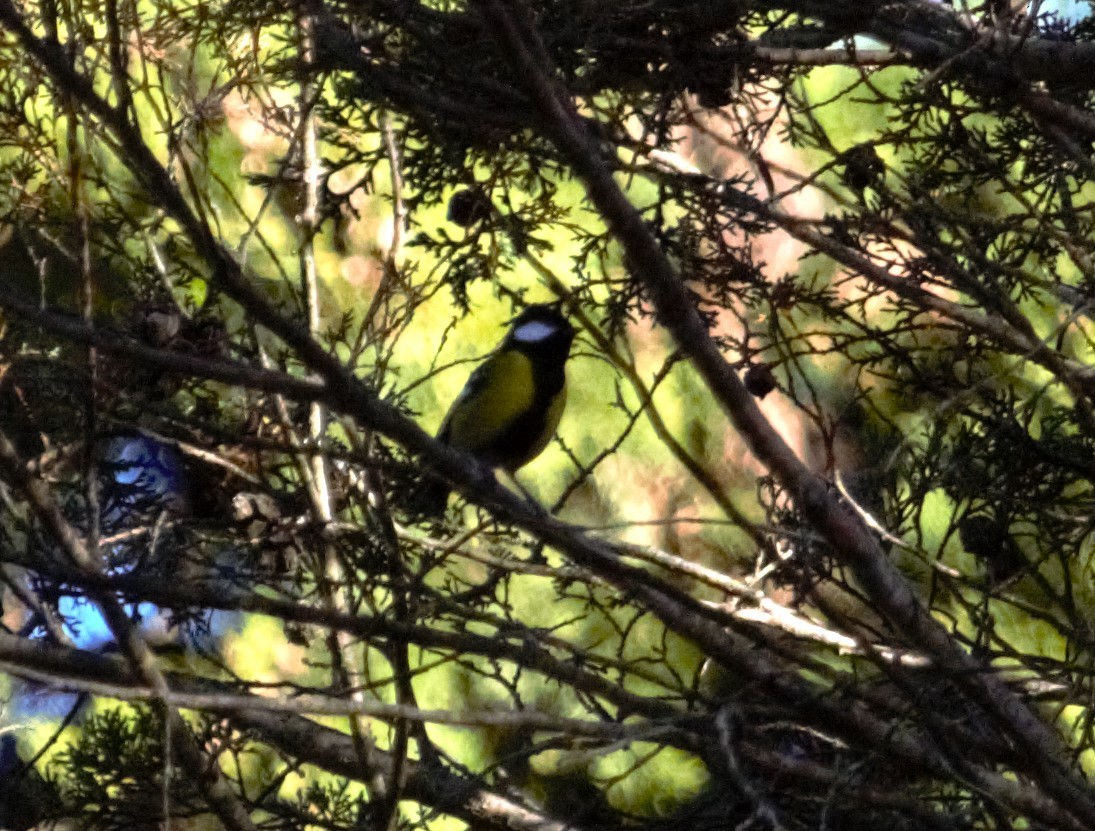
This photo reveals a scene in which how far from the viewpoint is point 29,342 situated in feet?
7.18

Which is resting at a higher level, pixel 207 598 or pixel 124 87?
pixel 124 87

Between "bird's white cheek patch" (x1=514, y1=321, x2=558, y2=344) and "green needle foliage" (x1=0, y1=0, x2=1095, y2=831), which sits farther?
"bird's white cheek patch" (x1=514, y1=321, x2=558, y2=344)

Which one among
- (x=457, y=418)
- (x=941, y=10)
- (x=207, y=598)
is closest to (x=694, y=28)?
(x=941, y=10)

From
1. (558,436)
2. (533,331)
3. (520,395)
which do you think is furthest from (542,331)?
(558,436)

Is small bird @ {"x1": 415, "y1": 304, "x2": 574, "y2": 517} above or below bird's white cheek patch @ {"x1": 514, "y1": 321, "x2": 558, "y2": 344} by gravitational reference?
below

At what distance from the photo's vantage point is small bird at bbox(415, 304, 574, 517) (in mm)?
2828

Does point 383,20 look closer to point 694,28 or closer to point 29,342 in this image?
point 694,28

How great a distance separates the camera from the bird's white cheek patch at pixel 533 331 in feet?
9.27

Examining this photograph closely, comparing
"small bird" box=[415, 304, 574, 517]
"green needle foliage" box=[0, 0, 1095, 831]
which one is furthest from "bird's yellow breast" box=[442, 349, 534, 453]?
"green needle foliage" box=[0, 0, 1095, 831]

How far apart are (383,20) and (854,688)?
113cm

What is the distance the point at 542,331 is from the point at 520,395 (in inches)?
6.6

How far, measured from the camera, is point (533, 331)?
9.41ft

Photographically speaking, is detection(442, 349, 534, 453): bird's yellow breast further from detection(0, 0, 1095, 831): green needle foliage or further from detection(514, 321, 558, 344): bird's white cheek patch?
detection(0, 0, 1095, 831): green needle foliage

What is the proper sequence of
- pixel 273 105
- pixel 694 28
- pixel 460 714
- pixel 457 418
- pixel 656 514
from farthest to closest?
pixel 656 514, pixel 457 418, pixel 273 105, pixel 694 28, pixel 460 714
